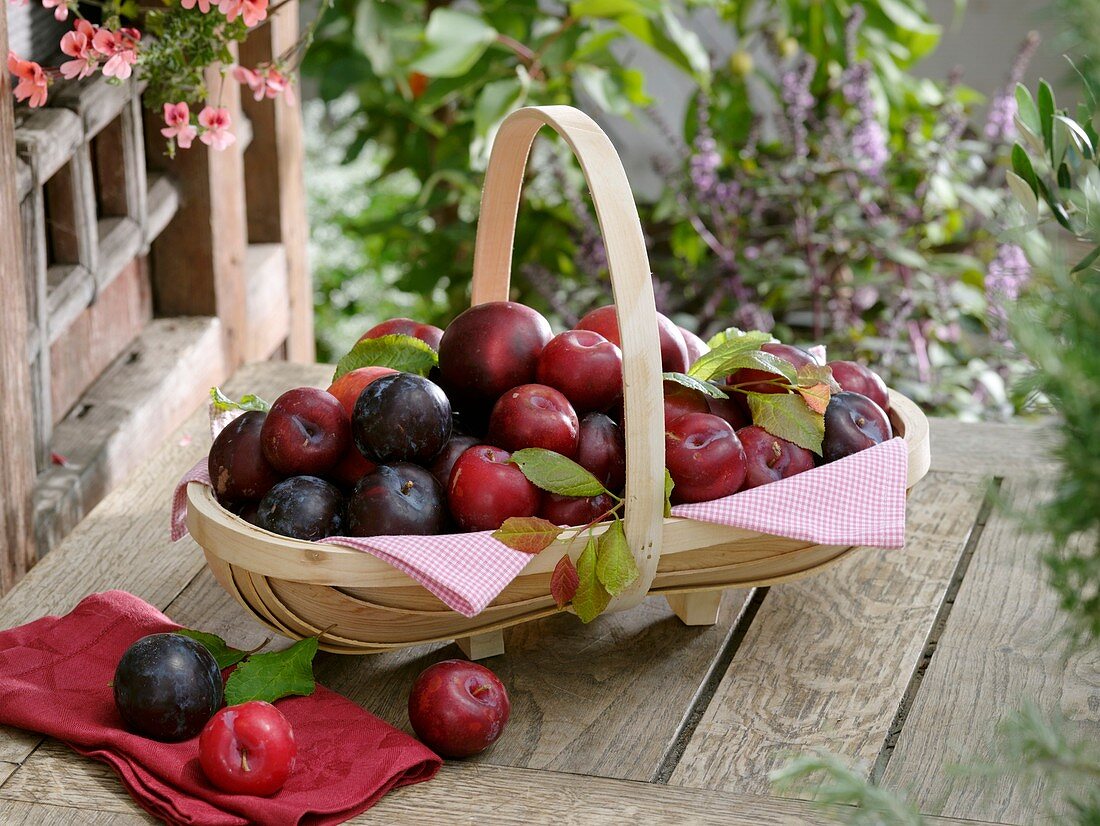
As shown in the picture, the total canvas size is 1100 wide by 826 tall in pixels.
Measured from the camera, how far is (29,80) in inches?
49.4

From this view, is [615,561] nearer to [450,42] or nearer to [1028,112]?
[1028,112]

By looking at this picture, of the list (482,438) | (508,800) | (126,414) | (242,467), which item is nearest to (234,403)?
(242,467)

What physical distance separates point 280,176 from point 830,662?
1558 millimetres

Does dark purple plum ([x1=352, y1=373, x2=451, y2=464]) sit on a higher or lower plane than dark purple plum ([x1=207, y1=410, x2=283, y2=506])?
higher

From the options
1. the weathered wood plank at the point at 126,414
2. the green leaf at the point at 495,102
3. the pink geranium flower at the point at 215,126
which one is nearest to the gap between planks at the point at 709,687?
the weathered wood plank at the point at 126,414

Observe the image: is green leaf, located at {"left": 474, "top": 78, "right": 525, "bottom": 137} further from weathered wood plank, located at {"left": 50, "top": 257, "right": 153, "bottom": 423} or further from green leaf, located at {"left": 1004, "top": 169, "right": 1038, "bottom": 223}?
green leaf, located at {"left": 1004, "top": 169, "right": 1038, "bottom": 223}

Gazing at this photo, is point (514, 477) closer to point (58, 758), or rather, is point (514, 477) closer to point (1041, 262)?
point (58, 758)

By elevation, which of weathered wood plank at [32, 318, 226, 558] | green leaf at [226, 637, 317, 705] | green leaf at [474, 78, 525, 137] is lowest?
weathered wood plank at [32, 318, 226, 558]

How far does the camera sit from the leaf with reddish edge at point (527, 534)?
0.96m

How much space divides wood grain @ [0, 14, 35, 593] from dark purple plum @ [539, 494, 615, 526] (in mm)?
614

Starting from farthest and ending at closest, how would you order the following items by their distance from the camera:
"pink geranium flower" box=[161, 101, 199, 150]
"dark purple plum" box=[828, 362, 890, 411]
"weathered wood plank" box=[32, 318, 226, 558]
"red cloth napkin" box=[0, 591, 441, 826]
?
"weathered wood plank" box=[32, 318, 226, 558] → "pink geranium flower" box=[161, 101, 199, 150] → "dark purple plum" box=[828, 362, 890, 411] → "red cloth napkin" box=[0, 591, 441, 826]

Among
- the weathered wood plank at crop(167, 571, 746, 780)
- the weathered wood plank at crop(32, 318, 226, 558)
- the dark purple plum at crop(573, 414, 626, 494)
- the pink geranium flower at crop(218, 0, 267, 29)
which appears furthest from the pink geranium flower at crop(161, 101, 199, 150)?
the dark purple plum at crop(573, 414, 626, 494)

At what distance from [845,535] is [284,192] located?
1597 millimetres

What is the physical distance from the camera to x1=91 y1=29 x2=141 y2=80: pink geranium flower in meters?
1.27
